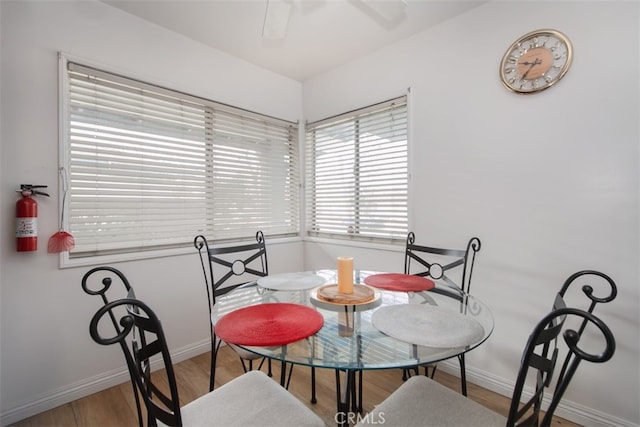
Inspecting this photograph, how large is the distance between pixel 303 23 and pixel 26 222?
82.5 inches

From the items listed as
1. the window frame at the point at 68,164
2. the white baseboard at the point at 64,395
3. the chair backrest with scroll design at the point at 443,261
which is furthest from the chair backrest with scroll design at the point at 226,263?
the chair backrest with scroll design at the point at 443,261

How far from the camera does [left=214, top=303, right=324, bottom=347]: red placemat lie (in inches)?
39.0

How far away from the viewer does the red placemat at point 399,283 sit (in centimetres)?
154

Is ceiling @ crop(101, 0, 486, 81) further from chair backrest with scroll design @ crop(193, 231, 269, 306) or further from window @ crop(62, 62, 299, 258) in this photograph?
chair backrest with scroll design @ crop(193, 231, 269, 306)

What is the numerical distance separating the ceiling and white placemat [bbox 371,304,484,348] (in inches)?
58.7

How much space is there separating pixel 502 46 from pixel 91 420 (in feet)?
10.8

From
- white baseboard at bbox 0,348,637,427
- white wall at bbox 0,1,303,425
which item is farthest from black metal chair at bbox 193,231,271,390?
white baseboard at bbox 0,348,637,427

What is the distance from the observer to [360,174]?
8.78 feet

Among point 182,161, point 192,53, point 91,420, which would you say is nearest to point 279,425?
point 91,420

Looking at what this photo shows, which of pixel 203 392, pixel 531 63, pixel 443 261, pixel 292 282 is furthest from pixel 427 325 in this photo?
pixel 531 63

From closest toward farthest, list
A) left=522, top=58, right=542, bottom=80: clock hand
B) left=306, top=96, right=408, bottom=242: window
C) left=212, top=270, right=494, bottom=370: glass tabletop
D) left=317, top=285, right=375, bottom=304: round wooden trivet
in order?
left=212, top=270, right=494, bottom=370: glass tabletop < left=317, top=285, right=375, bottom=304: round wooden trivet < left=522, top=58, right=542, bottom=80: clock hand < left=306, top=96, right=408, bottom=242: window

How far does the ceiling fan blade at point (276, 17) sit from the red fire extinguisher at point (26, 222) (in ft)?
5.14

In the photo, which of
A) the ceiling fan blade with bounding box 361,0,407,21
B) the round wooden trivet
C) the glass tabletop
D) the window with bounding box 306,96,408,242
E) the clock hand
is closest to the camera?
the glass tabletop

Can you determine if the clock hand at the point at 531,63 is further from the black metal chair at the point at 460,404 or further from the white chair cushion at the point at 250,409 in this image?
the white chair cushion at the point at 250,409
